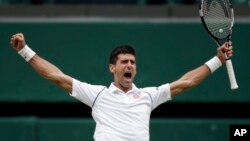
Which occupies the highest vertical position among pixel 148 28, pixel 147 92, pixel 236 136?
pixel 148 28

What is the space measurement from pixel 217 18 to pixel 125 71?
0.98 meters

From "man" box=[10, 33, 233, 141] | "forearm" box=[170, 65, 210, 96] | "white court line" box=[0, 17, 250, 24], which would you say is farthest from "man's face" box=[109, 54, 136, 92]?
"white court line" box=[0, 17, 250, 24]

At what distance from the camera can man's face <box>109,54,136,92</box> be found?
6.03 metres

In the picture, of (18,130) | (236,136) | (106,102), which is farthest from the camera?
(18,130)

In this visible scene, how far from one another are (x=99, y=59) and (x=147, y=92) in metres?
3.45

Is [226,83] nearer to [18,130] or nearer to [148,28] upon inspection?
[148,28]

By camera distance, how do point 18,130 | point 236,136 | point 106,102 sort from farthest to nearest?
point 18,130 → point 236,136 → point 106,102

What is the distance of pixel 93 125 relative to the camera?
369 inches

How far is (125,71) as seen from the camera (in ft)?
19.7

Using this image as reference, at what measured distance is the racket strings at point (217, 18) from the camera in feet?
21.0

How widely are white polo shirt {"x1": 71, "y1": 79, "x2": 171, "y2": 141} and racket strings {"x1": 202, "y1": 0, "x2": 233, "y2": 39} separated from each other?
69 centimetres

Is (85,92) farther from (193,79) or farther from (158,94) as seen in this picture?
(193,79)

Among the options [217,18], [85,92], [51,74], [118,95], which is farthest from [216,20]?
[51,74]

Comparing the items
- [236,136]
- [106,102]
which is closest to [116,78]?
[106,102]
